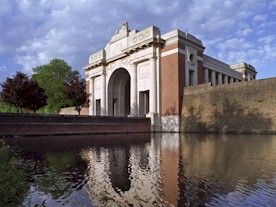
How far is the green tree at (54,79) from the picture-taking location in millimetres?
54278

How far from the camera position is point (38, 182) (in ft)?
21.5

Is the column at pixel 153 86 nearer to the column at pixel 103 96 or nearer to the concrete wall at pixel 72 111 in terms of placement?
the column at pixel 103 96

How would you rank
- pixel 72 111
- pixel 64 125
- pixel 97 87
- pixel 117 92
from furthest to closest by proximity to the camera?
pixel 72 111
pixel 97 87
pixel 117 92
pixel 64 125

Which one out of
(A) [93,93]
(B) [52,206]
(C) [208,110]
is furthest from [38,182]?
Answer: (A) [93,93]

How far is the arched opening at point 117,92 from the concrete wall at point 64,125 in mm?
12718

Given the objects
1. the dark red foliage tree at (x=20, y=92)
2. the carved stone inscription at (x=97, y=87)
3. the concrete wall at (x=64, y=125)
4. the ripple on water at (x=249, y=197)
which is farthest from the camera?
the carved stone inscription at (x=97, y=87)

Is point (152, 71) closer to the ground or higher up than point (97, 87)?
higher up

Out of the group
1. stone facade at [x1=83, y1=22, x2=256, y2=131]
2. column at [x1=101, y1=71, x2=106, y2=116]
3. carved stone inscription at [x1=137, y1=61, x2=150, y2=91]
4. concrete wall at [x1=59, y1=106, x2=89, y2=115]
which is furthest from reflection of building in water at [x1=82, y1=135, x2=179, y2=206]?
concrete wall at [x1=59, y1=106, x2=89, y2=115]

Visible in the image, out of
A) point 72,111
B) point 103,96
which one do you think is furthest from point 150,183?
point 72,111

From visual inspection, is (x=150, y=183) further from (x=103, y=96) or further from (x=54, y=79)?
(x=54, y=79)

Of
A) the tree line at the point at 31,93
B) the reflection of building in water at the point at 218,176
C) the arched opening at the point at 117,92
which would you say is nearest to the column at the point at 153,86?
the tree line at the point at 31,93

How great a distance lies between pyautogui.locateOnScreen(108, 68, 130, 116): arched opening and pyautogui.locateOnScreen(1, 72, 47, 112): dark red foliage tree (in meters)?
14.8

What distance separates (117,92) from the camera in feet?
152

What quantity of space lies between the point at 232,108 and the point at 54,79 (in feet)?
130
